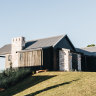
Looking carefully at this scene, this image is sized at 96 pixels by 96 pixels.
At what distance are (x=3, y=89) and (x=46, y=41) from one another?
A: 12.5 metres

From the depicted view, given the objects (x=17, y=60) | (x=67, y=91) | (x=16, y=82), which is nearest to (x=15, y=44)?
(x=17, y=60)

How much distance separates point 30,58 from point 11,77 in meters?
6.04

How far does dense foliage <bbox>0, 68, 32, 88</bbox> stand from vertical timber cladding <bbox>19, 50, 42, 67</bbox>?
7.25 feet

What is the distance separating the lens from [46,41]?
1273 inches

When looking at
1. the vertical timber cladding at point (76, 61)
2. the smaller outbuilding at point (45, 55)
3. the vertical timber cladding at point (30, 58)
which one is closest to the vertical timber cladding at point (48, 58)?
the smaller outbuilding at point (45, 55)

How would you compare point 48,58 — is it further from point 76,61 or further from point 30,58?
point 76,61

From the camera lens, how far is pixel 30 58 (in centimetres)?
3016

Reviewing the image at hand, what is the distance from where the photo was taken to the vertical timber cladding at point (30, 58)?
96.0 feet

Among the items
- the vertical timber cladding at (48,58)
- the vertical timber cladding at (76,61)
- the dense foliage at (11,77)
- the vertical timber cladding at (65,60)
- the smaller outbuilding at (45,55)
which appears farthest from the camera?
the vertical timber cladding at (76,61)

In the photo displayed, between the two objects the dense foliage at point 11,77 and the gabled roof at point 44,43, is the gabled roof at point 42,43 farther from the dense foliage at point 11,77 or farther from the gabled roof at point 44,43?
the dense foliage at point 11,77

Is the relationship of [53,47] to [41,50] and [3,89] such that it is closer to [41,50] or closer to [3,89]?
[41,50]

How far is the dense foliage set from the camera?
23547mm

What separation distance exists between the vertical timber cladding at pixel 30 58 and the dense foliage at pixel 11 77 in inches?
87.0

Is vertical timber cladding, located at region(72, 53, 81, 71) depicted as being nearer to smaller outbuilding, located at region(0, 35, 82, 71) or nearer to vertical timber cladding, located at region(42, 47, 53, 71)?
smaller outbuilding, located at region(0, 35, 82, 71)
